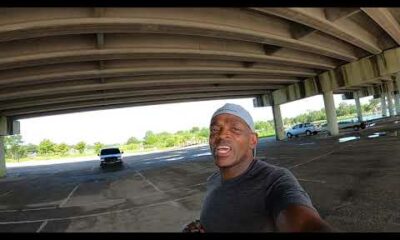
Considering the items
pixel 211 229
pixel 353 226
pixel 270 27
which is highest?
pixel 270 27

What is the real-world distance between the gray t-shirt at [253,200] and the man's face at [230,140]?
4.3 inches

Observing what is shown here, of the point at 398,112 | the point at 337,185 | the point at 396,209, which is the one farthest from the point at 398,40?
the point at 398,112

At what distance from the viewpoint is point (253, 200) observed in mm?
2082

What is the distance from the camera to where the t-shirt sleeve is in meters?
1.90

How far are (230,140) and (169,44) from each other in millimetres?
12906

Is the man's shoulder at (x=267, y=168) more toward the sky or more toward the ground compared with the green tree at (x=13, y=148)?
more toward the ground

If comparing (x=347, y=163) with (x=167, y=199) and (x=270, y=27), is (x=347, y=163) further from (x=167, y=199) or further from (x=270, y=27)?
(x=167, y=199)

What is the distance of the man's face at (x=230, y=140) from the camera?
2326mm

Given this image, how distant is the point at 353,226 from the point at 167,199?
6.28m

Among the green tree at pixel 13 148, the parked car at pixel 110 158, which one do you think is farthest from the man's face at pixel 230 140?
the green tree at pixel 13 148

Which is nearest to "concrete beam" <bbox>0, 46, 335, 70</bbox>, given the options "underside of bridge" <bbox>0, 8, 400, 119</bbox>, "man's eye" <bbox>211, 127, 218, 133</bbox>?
"underside of bridge" <bbox>0, 8, 400, 119</bbox>

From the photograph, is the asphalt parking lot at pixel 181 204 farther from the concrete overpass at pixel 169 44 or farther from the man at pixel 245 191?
the concrete overpass at pixel 169 44
